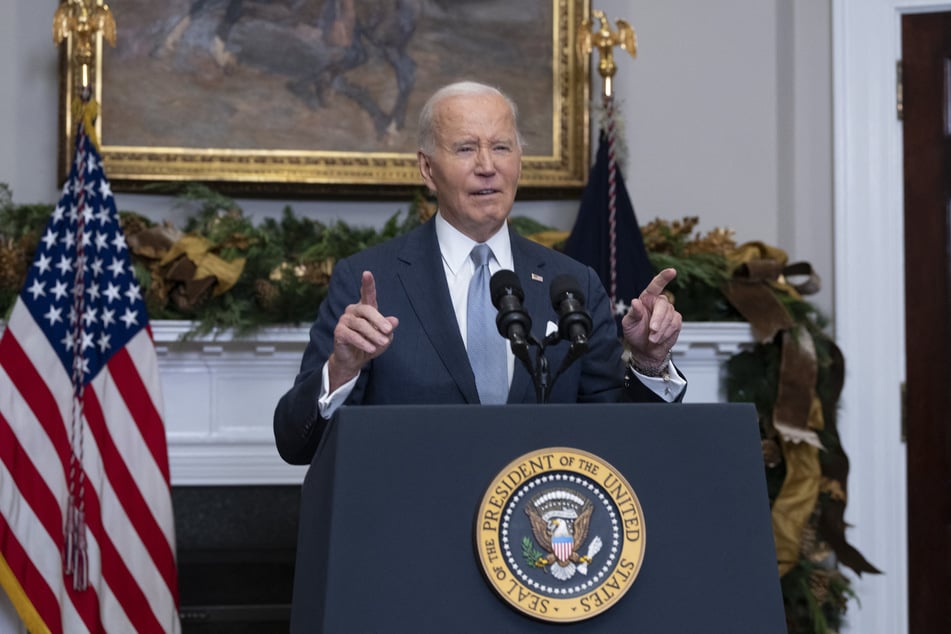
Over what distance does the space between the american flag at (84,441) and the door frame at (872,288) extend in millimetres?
2500

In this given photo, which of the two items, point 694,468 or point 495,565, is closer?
point 495,565

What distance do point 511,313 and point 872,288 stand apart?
3107mm

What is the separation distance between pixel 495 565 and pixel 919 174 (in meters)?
3.52

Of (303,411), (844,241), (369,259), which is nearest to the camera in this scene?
(303,411)

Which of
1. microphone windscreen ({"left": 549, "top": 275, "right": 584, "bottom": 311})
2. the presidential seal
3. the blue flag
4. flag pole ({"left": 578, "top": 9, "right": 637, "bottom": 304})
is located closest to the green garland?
the blue flag

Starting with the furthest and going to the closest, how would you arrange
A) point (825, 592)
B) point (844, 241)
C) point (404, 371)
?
point (844, 241) < point (825, 592) < point (404, 371)

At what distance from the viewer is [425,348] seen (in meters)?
2.21

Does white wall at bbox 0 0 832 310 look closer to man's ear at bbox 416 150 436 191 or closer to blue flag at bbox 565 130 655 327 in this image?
blue flag at bbox 565 130 655 327

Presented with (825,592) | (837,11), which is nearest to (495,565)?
(825,592)

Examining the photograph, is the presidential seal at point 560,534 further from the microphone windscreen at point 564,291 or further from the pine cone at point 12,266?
the pine cone at point 12,266

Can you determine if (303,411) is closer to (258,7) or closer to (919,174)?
(258,7)

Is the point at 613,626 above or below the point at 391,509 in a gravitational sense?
below

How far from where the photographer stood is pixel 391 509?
1564mm

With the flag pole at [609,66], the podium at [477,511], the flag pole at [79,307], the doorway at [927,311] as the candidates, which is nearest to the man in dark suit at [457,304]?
the podium at [477,511]
